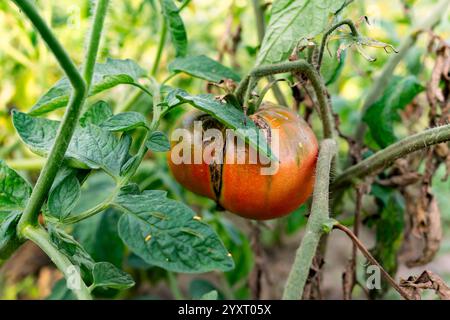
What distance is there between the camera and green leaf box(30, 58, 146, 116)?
74 cm

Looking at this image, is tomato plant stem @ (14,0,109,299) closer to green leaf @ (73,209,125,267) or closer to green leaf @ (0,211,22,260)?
green leaf @ (0,211,22,260)

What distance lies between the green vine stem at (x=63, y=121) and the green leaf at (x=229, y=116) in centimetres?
12

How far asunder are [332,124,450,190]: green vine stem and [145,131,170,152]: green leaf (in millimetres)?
325

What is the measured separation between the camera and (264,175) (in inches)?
29.0

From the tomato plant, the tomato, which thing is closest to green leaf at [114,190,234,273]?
the tomato plant

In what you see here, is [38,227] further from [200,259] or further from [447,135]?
[447,135]

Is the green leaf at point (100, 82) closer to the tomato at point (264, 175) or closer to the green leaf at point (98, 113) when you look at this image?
the green leaf at point (98, 113)

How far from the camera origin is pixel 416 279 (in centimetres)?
65

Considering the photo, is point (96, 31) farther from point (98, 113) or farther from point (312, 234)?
point (312, 234)

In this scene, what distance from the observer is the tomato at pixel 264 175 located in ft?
2.43

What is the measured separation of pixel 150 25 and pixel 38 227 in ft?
3.97

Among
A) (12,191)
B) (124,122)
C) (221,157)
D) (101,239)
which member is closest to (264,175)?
(221,157)

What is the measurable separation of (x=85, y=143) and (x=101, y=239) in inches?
18.0

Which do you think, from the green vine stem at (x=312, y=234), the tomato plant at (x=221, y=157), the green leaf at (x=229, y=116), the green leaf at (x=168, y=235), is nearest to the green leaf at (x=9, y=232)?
the tomato plant at (x=221, y=157)
